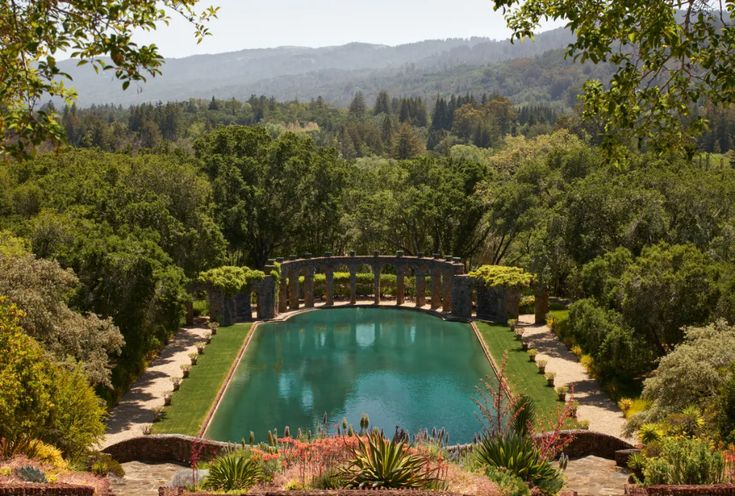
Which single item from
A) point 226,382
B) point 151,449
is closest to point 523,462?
point 151,449

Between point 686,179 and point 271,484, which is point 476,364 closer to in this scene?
point 686,179

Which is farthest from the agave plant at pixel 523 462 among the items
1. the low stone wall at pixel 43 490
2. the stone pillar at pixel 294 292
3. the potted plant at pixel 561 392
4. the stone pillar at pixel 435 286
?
the stone pillar at pixel 294 292

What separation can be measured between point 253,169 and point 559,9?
5401 centimetres

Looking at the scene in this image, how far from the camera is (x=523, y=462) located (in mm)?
19578

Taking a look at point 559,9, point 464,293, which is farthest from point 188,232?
point 559,9

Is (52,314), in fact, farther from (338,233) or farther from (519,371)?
(338,233)

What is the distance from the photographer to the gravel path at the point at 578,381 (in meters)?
36.2

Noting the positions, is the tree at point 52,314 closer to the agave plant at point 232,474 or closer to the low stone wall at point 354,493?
the agave plant at point 232,474

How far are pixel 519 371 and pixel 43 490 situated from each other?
1285 inches

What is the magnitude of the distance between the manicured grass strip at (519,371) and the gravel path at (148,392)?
16992mm

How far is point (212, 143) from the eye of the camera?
70.9m

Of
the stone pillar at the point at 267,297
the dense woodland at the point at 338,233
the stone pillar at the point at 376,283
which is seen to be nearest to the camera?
the dense woodland at the point at 338,233

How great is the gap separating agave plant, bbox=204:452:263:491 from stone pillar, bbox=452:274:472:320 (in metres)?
43.1

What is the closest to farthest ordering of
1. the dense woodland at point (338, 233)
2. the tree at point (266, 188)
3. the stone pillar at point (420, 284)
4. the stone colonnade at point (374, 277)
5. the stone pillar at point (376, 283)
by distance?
the dense woodland at point (338, 233), the stone colonnade at point (374, 277), the stone pillar at point (420, 284), the tree at point (266, 188), the stone pillar at point (376, 283)
